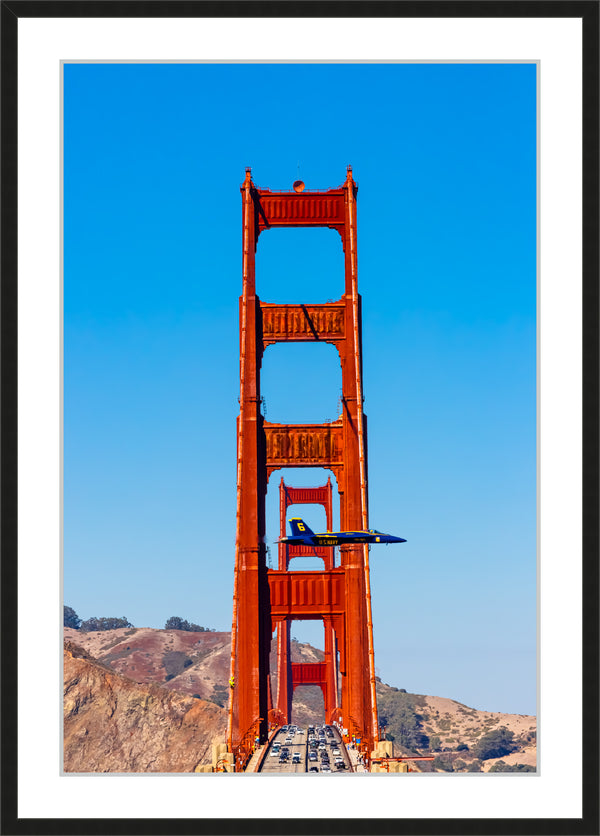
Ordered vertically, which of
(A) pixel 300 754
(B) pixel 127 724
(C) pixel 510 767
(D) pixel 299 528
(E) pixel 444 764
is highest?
(D) pixel 299 528

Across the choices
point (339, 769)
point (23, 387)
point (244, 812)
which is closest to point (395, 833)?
point (244, 812)

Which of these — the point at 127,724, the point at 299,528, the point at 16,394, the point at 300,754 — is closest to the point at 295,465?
the point at 299,528

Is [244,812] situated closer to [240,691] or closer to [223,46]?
[223,46]

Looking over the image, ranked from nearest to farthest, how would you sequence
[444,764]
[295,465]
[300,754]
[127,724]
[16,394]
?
[16,394] < [300,754] < [295,465] < [127,724] < [444,764]

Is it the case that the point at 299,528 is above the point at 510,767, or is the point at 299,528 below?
above

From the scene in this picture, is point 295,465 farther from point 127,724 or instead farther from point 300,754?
point 127,724

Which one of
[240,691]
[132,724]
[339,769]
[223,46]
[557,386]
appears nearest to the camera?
[557,386]

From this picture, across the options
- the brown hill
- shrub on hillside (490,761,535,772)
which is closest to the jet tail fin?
the brown hill

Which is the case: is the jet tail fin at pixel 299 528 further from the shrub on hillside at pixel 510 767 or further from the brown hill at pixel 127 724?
the shrub on hillside at pixel 510 767
